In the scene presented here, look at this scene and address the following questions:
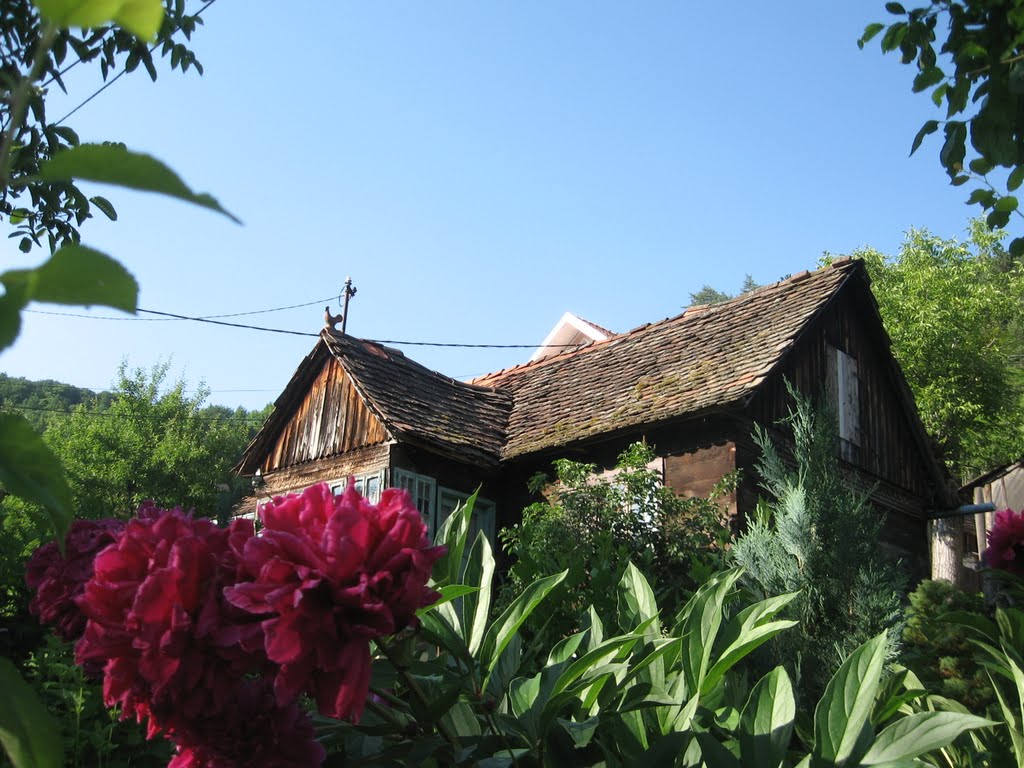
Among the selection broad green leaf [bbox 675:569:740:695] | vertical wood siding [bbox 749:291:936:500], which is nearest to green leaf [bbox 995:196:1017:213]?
broad green leaf [bbox 675:569:740:695]

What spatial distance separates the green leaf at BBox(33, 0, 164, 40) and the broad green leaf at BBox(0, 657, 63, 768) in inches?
15.6

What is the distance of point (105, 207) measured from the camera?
15.5ft

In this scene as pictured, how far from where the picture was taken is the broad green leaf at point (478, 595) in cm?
205

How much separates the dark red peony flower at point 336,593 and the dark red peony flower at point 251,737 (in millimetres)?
187

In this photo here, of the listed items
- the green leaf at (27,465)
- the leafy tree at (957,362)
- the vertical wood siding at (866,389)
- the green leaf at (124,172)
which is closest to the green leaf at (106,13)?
the green leaf at (124,172)

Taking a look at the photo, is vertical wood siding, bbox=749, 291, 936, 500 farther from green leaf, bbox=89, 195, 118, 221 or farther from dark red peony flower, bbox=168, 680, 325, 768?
dark red peony flower, bbox=168, 680, 325, 768

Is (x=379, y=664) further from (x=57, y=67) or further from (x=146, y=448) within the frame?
(x=146, y=448)

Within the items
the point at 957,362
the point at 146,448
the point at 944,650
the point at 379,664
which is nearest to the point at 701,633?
the point at 379,664

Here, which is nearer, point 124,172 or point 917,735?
point 124,172

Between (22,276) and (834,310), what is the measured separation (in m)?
14.9

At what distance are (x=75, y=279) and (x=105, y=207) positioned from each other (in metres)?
4.64

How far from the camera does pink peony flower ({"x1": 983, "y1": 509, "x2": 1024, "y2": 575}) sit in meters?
3.31

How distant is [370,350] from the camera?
1504cm

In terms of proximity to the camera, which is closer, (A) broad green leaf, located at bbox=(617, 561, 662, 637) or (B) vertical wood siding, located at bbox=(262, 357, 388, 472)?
(A) broad green leaf, located at bbox=(617, 561, 662, 637)
